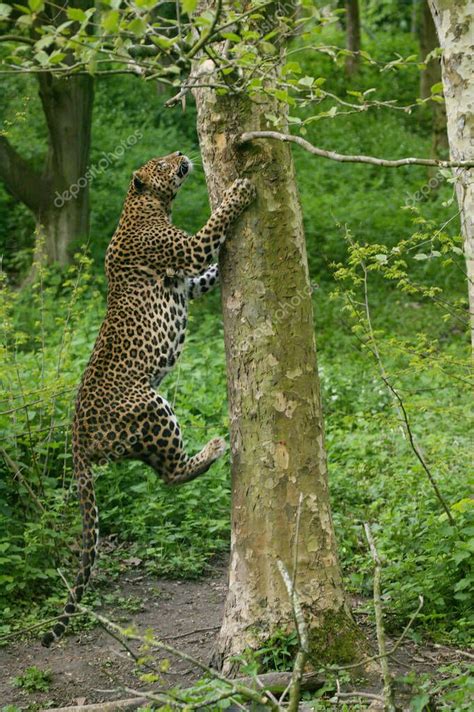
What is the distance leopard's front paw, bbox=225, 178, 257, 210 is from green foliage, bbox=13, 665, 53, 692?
116 inches

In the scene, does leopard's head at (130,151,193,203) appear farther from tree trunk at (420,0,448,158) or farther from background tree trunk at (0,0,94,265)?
tree trunk at (420,0,448,158)

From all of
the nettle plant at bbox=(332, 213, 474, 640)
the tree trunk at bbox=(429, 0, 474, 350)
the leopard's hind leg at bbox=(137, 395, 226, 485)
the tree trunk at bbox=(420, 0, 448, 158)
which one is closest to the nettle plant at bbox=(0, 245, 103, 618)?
the leopard's hind leg at bbox=(137, 395, 226, 485)

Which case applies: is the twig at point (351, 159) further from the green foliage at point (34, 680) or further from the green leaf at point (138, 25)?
the green foliage at point (34, 680)

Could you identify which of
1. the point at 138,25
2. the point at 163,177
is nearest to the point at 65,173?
the point at 163,177

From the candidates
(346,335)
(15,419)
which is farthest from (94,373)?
(346,335)

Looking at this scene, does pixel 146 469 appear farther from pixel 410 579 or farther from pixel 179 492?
pixel 410 579

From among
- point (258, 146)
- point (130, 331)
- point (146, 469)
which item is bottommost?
point (146, 469)

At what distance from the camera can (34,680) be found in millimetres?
5934

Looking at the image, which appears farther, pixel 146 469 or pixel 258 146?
pixel 146 469

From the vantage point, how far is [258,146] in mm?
5621

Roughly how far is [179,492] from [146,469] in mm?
478

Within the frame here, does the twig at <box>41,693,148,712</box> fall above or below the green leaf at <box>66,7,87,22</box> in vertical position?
below

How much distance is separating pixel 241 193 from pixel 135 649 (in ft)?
9.64

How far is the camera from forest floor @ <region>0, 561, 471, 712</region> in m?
5.79
